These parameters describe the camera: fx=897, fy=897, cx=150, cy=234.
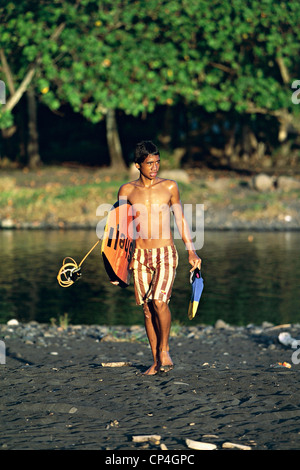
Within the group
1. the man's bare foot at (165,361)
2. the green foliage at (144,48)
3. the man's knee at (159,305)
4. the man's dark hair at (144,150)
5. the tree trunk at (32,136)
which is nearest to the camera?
the man's dark hair at (144,150)

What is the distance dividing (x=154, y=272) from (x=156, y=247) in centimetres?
24

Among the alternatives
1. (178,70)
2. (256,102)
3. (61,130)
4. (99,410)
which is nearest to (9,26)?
(178,70)

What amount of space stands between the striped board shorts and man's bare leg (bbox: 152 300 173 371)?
65 mm

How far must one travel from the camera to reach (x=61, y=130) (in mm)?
42094

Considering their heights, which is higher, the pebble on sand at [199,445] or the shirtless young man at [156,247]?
the shirtless young man at [156,247]

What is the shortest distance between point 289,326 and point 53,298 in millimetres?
4810

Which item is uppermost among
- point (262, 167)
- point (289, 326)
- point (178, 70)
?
point (178, 70)

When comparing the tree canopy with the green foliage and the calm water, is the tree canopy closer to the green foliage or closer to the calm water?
the green foliage

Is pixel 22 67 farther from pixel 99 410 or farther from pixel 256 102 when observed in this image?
pixel 99 410

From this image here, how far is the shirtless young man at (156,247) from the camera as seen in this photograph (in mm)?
8250

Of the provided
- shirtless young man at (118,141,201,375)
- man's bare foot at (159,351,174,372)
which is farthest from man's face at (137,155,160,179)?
man's bare foot at (159,351,174,372)

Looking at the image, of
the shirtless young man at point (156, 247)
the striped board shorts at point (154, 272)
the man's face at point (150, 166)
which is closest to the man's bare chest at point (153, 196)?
the shirtless young man at point (156, 247)

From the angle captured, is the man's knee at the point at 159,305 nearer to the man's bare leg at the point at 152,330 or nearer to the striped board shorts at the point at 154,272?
the striped board shorts at the point at 154,272

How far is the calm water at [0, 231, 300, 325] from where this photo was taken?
1409cm
